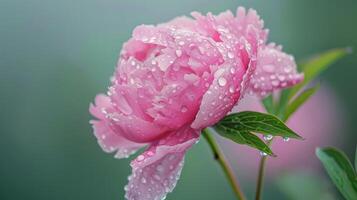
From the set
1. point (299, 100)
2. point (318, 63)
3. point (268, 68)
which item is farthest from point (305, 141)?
point (268, 68)

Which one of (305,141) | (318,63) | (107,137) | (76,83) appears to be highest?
(107,137)

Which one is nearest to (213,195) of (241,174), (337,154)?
(241,174)

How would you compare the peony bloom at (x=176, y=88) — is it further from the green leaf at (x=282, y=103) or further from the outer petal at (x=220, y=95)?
the green leaf at (x=282, y=103)

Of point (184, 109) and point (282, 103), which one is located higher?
point (184, 109)

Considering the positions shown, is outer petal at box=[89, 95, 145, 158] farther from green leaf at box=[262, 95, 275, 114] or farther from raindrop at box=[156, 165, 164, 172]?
green leaf at box=[262, 95, 275, 114]

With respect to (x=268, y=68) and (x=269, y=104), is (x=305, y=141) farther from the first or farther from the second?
(x=268, y=68)

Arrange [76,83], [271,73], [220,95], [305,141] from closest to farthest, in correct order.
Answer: [220,95] → [271,73] → [305,141] → [76,83]
